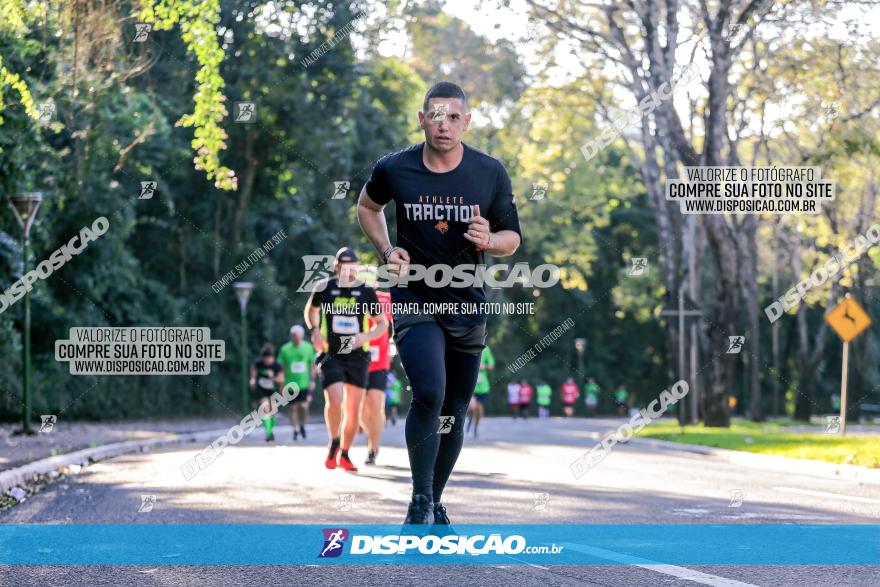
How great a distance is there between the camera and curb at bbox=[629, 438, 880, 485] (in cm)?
1512

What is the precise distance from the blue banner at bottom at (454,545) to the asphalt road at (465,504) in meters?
0.14

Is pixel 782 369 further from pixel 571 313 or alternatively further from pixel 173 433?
pixel 173 433

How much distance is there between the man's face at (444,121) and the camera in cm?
647

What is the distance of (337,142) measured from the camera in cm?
3791

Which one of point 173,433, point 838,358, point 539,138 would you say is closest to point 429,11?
point 539,138

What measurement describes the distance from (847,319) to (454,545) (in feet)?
56.3

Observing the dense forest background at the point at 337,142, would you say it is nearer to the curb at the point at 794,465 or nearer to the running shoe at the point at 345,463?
the running shoe at the point at 345,463

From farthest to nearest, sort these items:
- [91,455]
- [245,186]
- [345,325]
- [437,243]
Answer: [245,186]
[91,455]
[345,325]
[437,243]

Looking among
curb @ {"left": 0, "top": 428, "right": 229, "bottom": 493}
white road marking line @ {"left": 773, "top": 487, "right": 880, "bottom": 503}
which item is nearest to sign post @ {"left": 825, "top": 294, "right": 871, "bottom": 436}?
white road marking line @ {"left": 773, "top": 487, "right": 880, "bottom": 503}

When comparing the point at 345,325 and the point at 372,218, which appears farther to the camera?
the point at 345,325

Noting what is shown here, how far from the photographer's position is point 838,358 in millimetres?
64625

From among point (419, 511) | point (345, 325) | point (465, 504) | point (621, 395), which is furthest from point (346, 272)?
point (621, 395)

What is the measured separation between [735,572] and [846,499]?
5116 mm

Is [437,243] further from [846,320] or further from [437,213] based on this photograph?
[846,320]
